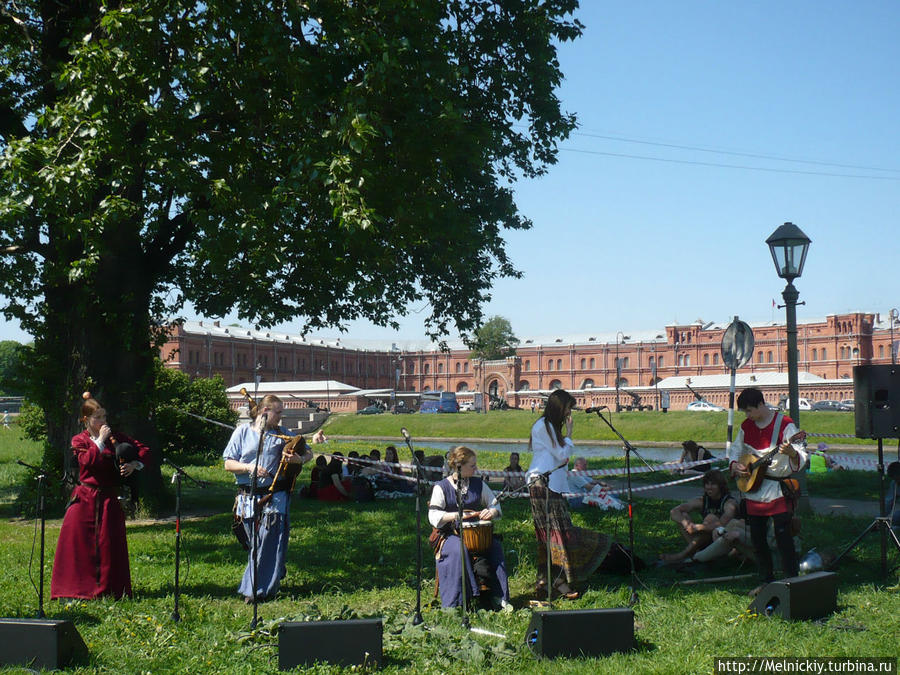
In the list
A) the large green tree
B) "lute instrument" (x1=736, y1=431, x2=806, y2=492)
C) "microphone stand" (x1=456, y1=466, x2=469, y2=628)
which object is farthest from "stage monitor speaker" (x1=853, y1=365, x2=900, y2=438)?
the large green tree

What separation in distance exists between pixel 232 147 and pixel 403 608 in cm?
679

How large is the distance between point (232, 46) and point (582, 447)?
3460cm

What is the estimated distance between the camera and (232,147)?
36.5 feet

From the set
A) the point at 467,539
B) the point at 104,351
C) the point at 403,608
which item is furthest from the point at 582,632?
the point at 104,351

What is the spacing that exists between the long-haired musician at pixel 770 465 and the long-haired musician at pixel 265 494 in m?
4.14

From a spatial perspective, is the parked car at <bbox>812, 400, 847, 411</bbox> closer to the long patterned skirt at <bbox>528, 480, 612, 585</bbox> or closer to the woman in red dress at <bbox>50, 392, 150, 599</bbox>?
the long patterned skirt at <bbox>528, 480, 612, 585</bbox>

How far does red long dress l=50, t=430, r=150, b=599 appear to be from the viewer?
25.0ft

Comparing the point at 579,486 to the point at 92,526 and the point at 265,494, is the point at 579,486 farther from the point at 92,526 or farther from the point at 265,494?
the point at 92,526

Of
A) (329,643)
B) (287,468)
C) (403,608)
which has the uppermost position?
(287,468)

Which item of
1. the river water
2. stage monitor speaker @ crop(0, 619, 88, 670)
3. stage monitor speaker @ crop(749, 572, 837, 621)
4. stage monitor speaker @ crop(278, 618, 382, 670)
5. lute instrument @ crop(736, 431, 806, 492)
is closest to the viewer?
stage monitor speaker @ crop(0, 619, 88, 670)

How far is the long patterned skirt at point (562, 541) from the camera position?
7699mm

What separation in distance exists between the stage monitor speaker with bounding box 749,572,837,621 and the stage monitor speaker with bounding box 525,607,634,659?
146cm

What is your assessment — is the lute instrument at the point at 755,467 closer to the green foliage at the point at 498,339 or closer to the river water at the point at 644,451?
the river water at the point at 644,451

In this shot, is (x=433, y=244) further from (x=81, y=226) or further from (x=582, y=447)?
(x=582, y=447)
